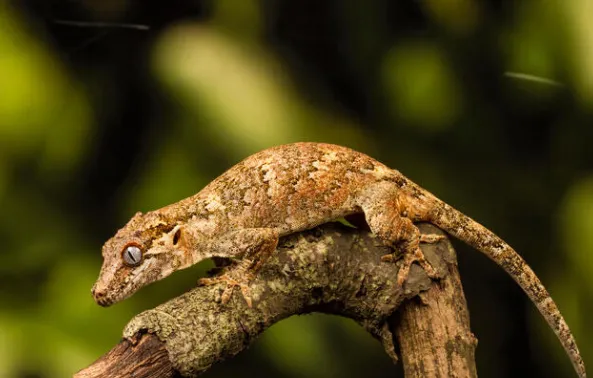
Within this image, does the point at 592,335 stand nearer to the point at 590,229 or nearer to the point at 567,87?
the point at 590,229

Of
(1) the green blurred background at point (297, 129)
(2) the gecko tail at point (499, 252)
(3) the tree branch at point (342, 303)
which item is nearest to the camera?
(3) the tree branch at point (342, 303)

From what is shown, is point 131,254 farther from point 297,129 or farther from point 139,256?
point 297,129

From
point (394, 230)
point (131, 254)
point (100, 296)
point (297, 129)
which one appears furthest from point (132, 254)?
point (297, 129)

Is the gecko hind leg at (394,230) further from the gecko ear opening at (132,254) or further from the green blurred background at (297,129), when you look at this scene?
the green blurred background at (297,129)

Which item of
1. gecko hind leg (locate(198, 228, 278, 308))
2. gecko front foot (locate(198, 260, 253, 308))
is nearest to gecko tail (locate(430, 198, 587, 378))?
gecko hind leg (locate(198, 228, 278, 308))

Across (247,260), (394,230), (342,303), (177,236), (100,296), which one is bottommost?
(342,303)

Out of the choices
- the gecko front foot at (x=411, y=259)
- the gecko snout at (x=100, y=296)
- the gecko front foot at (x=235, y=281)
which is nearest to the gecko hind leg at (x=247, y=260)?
the gecko front foot at (x=235, y=281)
